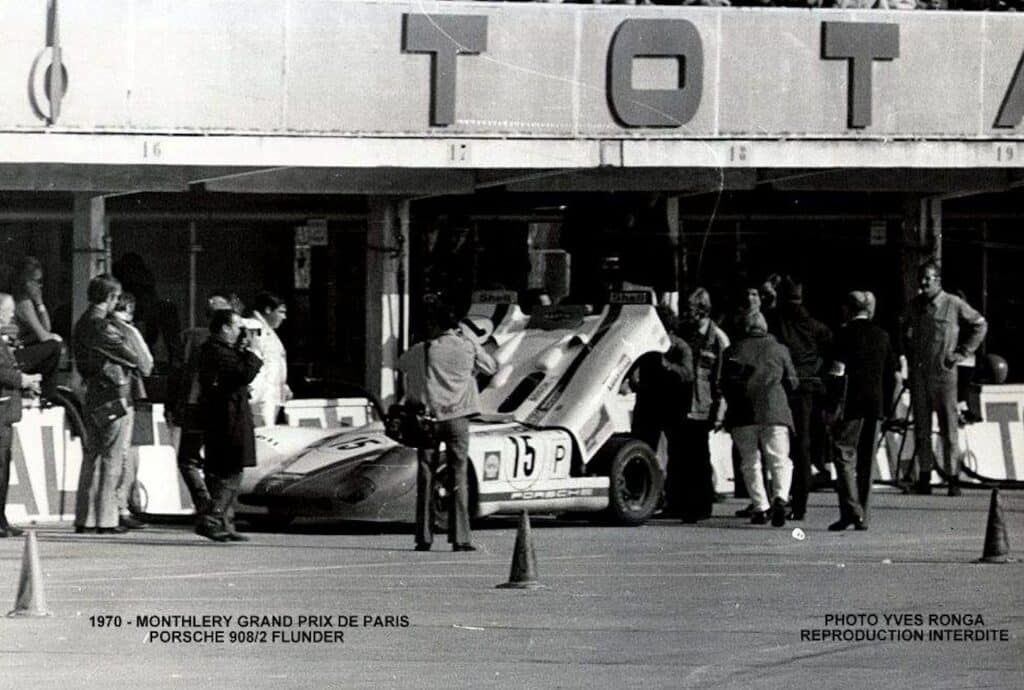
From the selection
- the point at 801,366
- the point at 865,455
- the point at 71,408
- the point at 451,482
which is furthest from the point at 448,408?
the point at 801,366

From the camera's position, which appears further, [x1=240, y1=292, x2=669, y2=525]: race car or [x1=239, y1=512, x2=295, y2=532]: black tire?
[x1=239, y1=512, x2=295, y2=532]: black tire

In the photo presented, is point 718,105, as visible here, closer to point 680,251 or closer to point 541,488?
point 680,251

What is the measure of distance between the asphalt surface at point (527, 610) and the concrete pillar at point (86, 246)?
3.73m

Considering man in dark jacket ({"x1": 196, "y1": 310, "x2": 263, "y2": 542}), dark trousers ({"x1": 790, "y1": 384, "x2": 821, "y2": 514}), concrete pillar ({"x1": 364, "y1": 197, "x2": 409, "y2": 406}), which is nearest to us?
man in dark jacket ({"x1": 196, "y1": 310, "x2": 263, "y2": 542})

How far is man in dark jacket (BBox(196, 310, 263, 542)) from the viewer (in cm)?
1714

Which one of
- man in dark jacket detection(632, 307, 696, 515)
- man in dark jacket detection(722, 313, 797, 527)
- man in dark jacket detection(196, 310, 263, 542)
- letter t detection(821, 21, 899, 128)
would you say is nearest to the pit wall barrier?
man in dark jacket detection(196, 310, 263, 542)

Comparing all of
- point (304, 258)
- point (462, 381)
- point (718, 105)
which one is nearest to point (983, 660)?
point (462, 381)

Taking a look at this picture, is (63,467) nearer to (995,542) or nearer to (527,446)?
(527,446)

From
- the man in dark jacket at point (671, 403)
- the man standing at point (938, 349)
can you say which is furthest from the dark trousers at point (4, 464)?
the man standing at point (938, 349)

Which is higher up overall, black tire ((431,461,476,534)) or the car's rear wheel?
black tire ((431,461,476,534))

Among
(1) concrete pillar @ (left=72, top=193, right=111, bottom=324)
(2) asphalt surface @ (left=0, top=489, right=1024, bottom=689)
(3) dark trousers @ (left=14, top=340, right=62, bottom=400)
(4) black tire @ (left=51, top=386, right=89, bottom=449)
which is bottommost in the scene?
(2) asphalt surface @ (left=0, top=489, right=1024, bottom=689)

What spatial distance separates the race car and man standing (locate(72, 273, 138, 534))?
108 centimetres

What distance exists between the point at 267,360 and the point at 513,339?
6.65 feet

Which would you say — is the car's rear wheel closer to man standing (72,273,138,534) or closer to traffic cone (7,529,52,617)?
man standing (72,273,138,534)
